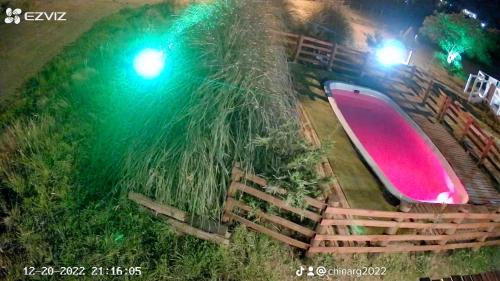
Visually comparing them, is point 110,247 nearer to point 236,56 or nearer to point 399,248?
point 236,56

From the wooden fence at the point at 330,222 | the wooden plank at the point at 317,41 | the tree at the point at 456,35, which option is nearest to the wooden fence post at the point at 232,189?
the wooden fence at the point at 330,222

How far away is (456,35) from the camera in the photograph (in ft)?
59.0

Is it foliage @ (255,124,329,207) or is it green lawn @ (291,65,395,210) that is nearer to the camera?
foliage @ (255,124,329,207)

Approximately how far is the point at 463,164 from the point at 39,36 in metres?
12.3

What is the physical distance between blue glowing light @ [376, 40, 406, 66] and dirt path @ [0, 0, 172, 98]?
10495 millimetres

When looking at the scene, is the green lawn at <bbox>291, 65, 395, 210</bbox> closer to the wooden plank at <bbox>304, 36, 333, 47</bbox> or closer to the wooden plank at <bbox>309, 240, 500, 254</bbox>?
the wooden plank at <bbox>309, 240, 500, 254</bbox>

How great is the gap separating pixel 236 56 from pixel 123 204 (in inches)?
121

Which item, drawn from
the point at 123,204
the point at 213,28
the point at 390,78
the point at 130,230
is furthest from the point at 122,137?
the point at 390,78

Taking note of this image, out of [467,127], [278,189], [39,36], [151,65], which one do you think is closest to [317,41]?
[467,127]

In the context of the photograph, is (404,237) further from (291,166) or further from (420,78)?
(420,78)

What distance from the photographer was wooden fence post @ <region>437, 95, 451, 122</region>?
11906 millimetres

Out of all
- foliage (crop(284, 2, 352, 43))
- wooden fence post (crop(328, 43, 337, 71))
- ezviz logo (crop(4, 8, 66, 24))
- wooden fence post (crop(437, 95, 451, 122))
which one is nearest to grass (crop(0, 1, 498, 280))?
ezviz logo (crop(4, 8, 66, 24))

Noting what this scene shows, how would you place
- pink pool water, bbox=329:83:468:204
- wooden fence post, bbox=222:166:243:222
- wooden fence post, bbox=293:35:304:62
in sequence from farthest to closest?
wooden fence post, bbox=293:35:304:62, pink pool water, bbox=329:83:468:204, wooden fence post, bbox=222:166:243:222

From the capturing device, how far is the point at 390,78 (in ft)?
47.0
